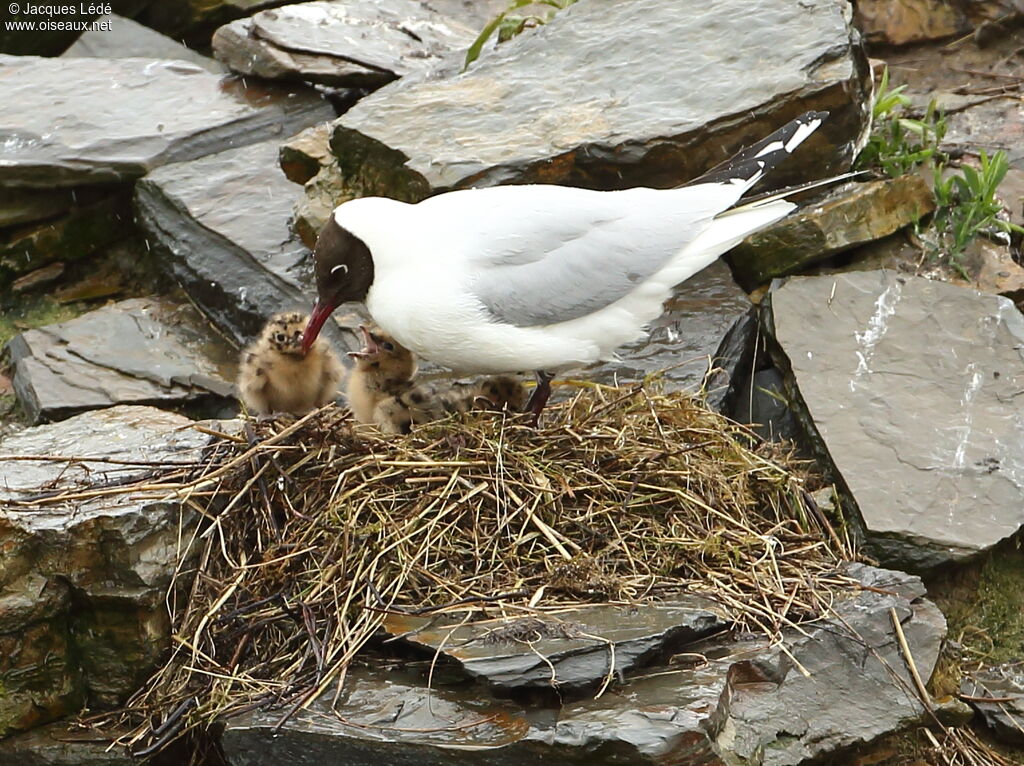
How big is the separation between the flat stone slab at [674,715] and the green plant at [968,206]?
2.82m

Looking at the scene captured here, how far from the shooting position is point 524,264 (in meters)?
5.53

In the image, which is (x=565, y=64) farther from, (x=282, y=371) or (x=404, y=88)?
(x=282, y=371)

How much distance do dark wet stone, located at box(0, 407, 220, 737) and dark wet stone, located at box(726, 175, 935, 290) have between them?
3.36 meters

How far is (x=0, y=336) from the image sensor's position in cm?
797

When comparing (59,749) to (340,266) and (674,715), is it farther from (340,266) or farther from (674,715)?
(674,715)

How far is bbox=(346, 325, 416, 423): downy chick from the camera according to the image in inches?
242

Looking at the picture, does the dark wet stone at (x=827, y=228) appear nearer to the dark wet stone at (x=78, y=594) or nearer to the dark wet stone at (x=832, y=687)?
the dark wet stone at (x=832, y=687)

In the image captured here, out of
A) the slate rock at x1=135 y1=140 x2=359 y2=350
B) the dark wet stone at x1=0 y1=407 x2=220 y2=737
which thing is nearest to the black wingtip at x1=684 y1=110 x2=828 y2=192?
the slate rock at x1=135 y1=140 x2=359 y2=350

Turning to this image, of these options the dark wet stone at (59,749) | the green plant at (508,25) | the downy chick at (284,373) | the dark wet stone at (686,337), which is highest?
the green plant at (508,25)

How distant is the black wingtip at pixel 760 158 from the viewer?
237 inches

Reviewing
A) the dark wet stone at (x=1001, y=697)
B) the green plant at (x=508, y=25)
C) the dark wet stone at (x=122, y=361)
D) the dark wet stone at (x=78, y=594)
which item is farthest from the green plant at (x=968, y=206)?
the dark wet stone at (x=78, y=594)

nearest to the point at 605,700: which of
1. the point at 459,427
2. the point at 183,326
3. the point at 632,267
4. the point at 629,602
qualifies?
the point at 629,602

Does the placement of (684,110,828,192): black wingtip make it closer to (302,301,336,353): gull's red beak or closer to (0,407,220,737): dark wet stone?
(302,301,336,353): gull's red beak

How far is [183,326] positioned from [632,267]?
10.0 ft
